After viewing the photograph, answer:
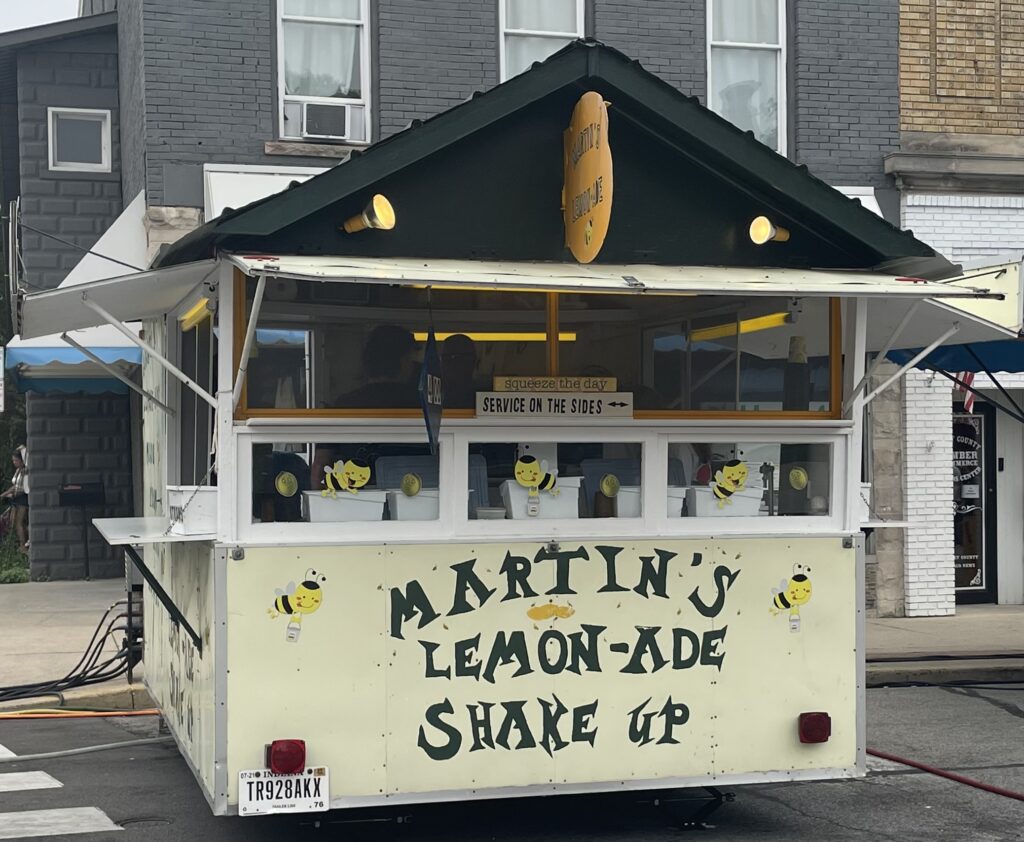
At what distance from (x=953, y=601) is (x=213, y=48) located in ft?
29.3

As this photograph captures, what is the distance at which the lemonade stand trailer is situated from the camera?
5.88m

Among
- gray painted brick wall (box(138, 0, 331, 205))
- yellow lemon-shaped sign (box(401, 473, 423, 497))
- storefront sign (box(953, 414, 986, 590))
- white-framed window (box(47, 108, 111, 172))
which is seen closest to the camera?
yellow lemon-shaped sign (box(401, 473, 423, 497))

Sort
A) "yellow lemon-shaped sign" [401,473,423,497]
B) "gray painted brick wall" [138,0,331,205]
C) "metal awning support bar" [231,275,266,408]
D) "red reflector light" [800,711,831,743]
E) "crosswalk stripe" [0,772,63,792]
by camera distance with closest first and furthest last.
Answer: "metal awning support bar" [231,275,266,408]
"yellow lemon-shaped sign" [401,473,423,497]
"red reflector light" [800,711,831,743]
"crosswalk stripe" [0,772,63,792]
"gray painted brick wall" [138,0,331,205]

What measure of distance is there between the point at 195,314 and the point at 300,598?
158 cm

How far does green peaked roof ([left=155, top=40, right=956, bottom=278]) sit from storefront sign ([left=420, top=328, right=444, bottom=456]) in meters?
0.49

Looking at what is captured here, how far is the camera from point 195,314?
672cm

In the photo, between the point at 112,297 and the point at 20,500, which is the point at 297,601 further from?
the point at 20,500

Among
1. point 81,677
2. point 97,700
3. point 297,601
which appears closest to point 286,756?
point 297,601

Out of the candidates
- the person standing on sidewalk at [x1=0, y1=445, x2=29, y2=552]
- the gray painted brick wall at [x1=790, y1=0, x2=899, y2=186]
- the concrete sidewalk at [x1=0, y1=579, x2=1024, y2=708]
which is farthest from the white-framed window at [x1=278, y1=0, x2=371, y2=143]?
the person standing on sidewalk at [x1=0, y1=445, x2=29, y2=552]

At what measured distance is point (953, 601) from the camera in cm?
1460

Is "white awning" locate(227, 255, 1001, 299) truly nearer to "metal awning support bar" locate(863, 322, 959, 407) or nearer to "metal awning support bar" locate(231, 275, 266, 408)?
"metal awning support bar" locate(231, 275, 266, 408)

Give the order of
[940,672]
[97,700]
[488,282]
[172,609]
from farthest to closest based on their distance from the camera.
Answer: [940,672] < [97,700] < [172,609] < [488,282]

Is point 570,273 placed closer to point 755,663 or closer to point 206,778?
point 755,663

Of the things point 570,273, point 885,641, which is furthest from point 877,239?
point 885,641
